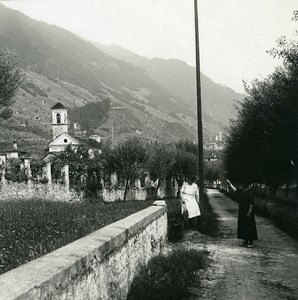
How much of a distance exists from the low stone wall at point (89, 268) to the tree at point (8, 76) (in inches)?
1321

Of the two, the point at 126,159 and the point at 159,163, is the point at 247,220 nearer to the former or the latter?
the point at 126,159

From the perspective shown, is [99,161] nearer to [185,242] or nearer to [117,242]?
[185,242]

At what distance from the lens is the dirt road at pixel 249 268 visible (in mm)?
6359

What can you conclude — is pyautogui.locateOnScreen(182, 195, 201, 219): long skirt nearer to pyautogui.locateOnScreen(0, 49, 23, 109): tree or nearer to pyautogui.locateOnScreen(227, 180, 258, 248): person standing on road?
pyautogui.locateOnScreen(227, 180, 258, 248): person standing on road

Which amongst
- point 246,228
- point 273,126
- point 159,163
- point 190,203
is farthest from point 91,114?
point 246,228

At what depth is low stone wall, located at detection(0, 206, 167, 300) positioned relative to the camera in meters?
2.74

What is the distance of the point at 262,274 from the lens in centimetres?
744

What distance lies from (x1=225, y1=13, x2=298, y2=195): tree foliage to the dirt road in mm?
1753

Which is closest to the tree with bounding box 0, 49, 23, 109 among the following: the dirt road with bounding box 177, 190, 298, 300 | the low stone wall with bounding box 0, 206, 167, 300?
the dirt road with bounding box 177, 190, 298, 300

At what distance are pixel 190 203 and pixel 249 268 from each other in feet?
17.6

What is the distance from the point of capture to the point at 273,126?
742 inches

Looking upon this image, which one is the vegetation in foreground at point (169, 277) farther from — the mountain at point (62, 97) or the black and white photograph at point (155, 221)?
the mountain at point (62, 97)

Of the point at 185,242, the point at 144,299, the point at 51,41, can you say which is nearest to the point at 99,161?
the point at 185,242

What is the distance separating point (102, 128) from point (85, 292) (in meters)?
126
